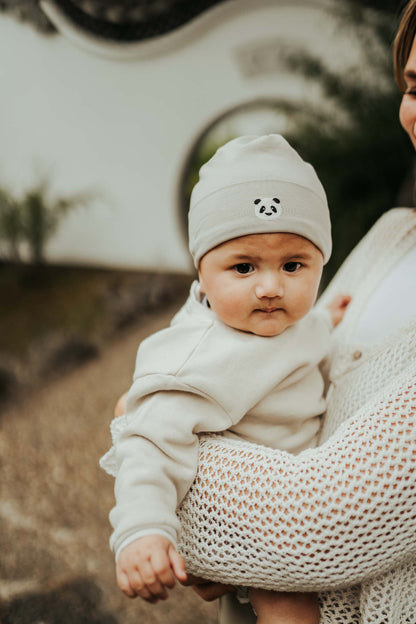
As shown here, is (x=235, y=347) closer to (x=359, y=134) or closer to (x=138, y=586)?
(x=138, y=586)

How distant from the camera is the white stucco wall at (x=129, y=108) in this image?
3584 mm

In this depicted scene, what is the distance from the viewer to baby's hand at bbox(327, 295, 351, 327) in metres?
1.19

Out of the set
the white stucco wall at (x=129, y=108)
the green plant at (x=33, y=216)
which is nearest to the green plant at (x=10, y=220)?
the green plant at (x=33, y=216)

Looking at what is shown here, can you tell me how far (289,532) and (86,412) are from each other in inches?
105

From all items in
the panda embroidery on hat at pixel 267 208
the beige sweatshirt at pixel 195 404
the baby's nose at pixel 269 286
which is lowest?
the beige sweatshirt at pixel 195 404

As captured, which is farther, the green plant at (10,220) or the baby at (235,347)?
the green plant at (10,220)

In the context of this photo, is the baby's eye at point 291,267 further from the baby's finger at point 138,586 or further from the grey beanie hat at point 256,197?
the baby's finger at point 138,586

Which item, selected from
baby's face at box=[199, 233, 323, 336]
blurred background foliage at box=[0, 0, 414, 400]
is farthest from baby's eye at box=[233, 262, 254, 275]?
blurred background foliage at box=[0, 0, 414, 400]

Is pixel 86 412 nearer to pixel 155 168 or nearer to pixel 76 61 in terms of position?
pixel 155 168

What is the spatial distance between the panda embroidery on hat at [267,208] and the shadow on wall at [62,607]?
178 cm

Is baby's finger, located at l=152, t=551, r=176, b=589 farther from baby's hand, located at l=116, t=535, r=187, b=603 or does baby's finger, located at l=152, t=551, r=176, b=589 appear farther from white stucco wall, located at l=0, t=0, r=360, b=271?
white stucco wall, located at l=0, t=0, r=360, b=271

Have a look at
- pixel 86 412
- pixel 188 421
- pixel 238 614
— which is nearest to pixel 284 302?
pixel 188 421

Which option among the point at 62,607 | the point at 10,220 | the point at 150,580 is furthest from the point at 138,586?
the point at 10,220

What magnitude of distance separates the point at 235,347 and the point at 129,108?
3.33 m
